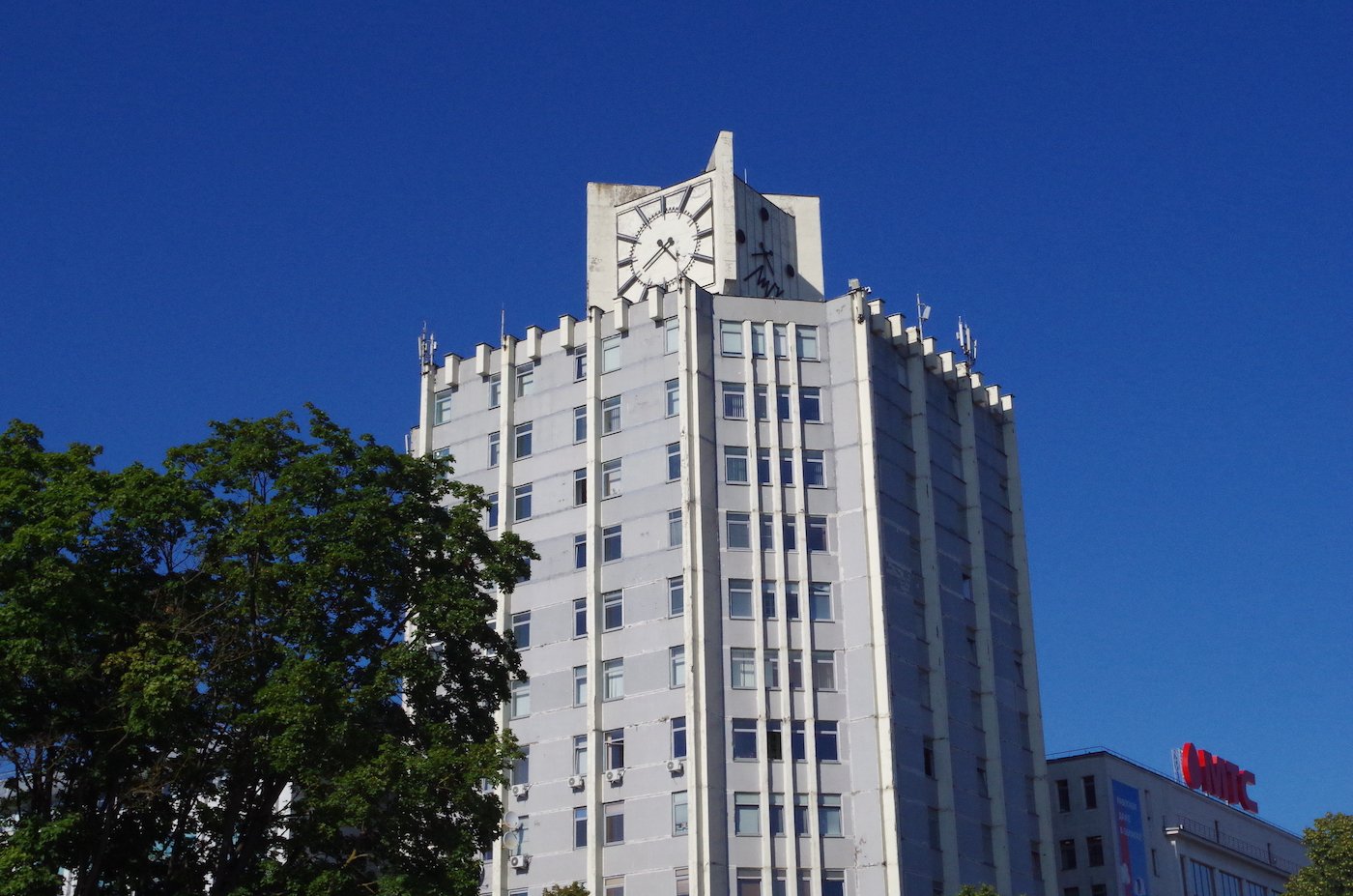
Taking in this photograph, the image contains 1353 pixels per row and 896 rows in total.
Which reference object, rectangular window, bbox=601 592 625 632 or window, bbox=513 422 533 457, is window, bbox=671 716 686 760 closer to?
rectangular window, bbox=601 592 625 632

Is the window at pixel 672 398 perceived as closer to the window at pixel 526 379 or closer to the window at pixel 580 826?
the window at pixel 526 379

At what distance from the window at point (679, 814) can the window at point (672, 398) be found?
1661 cm

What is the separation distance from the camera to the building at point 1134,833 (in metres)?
89.6

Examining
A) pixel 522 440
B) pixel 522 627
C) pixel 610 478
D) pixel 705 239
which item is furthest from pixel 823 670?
pixel 705 239

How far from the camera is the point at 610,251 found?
8762cm

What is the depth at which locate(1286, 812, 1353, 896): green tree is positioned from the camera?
7431cm

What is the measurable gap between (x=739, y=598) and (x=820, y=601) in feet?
11.1

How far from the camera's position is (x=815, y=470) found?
76.5 meters

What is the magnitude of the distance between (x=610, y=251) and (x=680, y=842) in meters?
31.2

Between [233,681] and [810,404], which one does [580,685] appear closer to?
[810,404]

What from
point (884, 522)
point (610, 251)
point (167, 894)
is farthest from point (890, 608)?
point (167, 894)

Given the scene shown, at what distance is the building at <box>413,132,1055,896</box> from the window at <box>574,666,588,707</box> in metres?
0.15

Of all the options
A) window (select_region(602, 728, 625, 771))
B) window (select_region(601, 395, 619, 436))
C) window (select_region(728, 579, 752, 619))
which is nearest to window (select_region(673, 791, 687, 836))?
window (select_region(602, 728, 625, 771))

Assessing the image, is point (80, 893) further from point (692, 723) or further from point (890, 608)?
point (890, 608)
